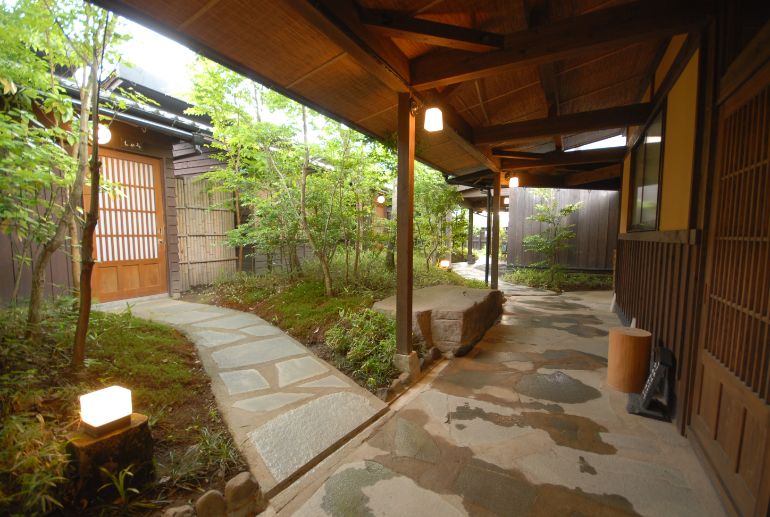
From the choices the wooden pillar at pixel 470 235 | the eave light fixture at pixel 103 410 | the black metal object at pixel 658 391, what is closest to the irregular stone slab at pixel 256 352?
the eave light fixture at pixel 103 410

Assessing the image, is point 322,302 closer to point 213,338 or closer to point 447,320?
point 213,338

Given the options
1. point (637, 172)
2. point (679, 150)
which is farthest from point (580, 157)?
point (679, 150)

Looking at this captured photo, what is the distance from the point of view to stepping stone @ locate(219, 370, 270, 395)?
142 inches

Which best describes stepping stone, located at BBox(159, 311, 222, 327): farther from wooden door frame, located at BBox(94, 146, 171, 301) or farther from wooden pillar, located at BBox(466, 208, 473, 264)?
wooden pillar, located at BBox(466, 208, 473, 264)

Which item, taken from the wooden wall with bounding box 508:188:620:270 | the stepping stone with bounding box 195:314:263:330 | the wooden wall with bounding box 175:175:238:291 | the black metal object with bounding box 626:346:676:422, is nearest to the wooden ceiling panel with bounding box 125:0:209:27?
the stepping stone with bounding box 195:314:263:330

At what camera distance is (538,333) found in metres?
6.41

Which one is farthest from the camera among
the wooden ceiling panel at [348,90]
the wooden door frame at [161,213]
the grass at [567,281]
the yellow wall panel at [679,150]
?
the grass at [567,281]

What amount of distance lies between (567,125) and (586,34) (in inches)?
114

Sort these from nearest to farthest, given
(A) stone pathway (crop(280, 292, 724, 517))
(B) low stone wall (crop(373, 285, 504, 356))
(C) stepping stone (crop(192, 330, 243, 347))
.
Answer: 1. (A) stone pathway (crop(280, 292, 724, 517))
2. (C) stepping stone (crop(192, 330, 243, 347))
3. (B) low stone wall (crop(373, 285, 504, 356))

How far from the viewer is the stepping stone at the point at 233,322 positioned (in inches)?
219

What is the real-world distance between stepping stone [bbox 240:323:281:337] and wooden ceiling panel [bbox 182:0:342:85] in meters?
3.64

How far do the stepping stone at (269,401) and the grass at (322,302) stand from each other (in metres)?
0.84

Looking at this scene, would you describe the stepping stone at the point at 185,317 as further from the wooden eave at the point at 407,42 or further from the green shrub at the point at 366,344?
the wooden eave at the point at 407,42

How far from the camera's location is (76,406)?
2.72 metres
